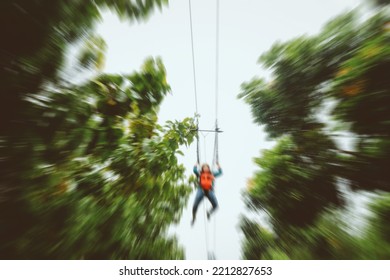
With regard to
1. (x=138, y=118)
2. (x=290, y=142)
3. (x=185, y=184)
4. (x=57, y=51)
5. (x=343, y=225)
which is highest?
(x=57, y=51)

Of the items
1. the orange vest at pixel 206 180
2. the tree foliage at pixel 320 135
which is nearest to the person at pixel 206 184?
the orange vest at pixel 206 180

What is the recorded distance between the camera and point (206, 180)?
747 centimetres

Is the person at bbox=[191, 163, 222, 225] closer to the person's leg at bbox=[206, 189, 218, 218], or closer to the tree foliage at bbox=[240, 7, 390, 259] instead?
the person's leg at bbox=[206, 189, 218, 218]

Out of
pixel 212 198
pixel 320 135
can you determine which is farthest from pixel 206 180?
pixel 320 135

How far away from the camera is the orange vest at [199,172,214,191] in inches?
293

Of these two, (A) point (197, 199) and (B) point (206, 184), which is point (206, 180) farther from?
(A) point (197, 199)

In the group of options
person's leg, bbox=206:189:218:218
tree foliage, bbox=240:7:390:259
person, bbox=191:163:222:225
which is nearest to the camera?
tree foliage, bbox=240:7:390:259

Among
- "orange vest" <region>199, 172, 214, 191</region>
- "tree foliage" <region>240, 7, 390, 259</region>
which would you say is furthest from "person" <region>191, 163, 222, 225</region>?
"tree foliage" <region>240, 7, 390, 259</region>

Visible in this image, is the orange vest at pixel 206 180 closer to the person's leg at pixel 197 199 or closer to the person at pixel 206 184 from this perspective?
the person at pixel 206 184

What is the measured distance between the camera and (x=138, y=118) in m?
4.36

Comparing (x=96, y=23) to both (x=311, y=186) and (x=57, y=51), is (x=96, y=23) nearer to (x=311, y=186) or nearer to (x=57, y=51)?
(x=57, y=51)

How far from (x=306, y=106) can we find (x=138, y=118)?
22.9ft

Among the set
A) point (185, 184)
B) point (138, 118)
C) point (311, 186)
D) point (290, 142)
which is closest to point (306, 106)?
point (290, 142)
